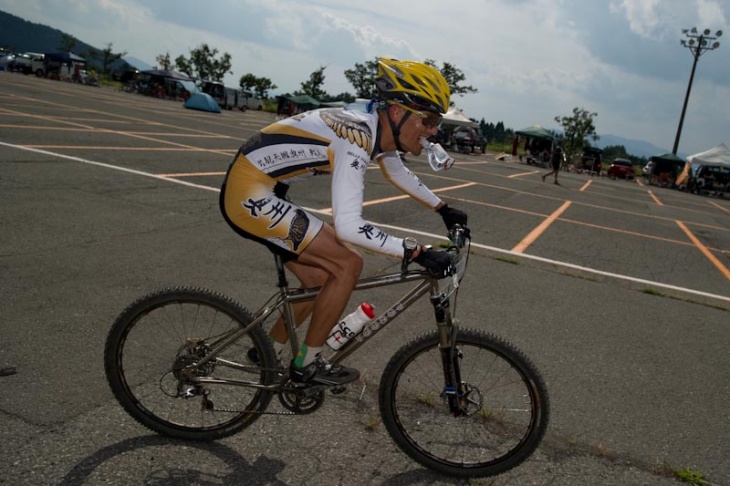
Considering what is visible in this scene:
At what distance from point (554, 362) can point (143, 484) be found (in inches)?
130

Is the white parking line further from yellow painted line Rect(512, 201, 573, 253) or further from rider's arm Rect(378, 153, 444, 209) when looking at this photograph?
rider's arm Rect(378, 153, 444, 209)

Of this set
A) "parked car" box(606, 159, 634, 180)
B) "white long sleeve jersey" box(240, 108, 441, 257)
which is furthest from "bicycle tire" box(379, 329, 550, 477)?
"parked car" box(606, 159, 634, 180)

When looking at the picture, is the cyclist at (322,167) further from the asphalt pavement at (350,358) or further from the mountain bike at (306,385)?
the asphalt pavement at (350,358)

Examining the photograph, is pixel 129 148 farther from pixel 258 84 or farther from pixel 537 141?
pixel 258 84

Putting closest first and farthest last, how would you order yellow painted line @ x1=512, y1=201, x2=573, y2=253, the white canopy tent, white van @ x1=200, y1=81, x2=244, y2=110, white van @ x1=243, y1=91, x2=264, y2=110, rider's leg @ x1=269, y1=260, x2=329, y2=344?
rider's leg @ x1=269, y1=260, x2=329, y2=344
yellow painted line @ x1=512, y1=201, x2=573, y2=253
the white canopy tent
white van @ x1=200, y1=81, x2=244, y2=110
white van @ x1=243, y1=91, x2=264, y2=110

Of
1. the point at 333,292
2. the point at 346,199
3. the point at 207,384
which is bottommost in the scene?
the point at 207,384

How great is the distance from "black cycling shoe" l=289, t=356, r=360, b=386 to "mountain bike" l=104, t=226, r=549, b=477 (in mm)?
50

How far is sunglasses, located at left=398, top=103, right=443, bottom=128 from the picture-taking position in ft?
9.47

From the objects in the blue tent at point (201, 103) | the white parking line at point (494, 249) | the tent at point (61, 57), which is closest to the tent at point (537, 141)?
the blue tent at point (201, 103)

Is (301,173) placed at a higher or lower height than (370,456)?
higher

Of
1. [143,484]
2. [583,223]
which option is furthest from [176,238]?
[583,223]

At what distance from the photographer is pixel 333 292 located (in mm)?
2838

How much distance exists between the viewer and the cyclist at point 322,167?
284cm

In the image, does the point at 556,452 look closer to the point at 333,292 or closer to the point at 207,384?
the point at 333,292
